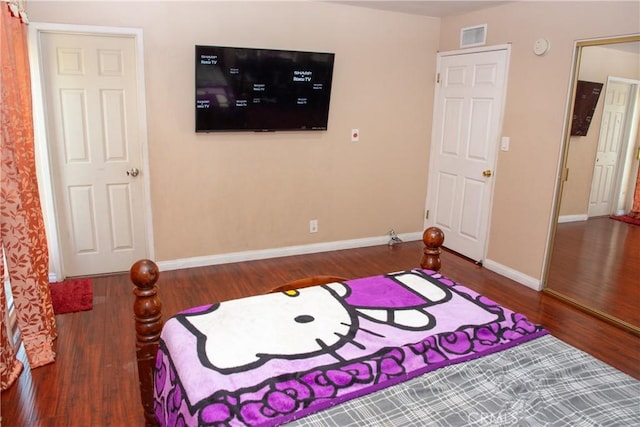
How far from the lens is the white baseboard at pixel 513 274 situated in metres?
4.00

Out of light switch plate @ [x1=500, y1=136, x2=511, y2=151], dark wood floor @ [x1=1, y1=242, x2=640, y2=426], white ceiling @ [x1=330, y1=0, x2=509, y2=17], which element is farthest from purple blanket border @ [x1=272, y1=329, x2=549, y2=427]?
white ceiling @ [x1=330, y1=0, x2=509, y2=17]

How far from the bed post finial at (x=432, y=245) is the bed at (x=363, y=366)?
0.37 meters

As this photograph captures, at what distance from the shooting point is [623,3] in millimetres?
3172

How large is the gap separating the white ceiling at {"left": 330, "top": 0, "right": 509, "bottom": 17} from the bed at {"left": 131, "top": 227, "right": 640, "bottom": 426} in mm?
3147

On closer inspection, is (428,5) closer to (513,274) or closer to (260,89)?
(260,89)

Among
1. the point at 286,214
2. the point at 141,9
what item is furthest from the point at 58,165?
the point at 286,214

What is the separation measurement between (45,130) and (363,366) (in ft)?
10.9

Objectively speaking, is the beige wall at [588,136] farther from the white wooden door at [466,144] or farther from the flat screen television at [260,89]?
the flat screen television at [260,89]

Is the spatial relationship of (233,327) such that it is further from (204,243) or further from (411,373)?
(204,243)

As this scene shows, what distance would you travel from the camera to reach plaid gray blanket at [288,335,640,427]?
132 centimetres

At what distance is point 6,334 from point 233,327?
5.40 ft

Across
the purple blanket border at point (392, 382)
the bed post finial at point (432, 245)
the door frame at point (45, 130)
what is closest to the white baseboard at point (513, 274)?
the bed post finial at point (432, 245)

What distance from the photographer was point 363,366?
150cm

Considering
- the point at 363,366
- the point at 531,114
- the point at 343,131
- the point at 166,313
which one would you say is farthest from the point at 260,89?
the point at 363,366
